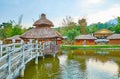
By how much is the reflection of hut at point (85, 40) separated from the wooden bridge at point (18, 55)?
2798 cm

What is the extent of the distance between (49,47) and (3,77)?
667 inches

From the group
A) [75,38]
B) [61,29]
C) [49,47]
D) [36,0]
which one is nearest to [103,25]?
[61,29]

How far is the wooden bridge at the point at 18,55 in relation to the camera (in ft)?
32.7

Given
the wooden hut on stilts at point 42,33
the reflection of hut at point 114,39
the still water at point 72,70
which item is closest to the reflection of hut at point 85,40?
the reflection of hut at point 114,39

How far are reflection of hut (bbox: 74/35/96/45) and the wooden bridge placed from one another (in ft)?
91.8

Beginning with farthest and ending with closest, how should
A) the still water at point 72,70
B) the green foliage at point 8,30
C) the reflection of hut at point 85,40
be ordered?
1. the green foliage at point 8,30
2. the reflection of hut at point 85,40
3. the still water at point 72,70

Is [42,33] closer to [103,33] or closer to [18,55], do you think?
[18,55]

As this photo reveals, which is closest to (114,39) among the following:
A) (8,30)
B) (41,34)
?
(8,30)

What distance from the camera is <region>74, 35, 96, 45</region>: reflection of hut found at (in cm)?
5445

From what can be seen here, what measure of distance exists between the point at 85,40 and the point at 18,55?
142 ft

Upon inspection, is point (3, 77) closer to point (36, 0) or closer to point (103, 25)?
point (36, 0)

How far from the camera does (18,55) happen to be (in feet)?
41.4

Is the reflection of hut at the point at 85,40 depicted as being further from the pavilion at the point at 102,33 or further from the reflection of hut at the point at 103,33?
the reflection of hut at the point at 103,33

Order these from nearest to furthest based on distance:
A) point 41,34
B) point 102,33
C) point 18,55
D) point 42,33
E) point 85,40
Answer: point 18,55
point 41,34
point 42,33
point 85,40
point 102,33
